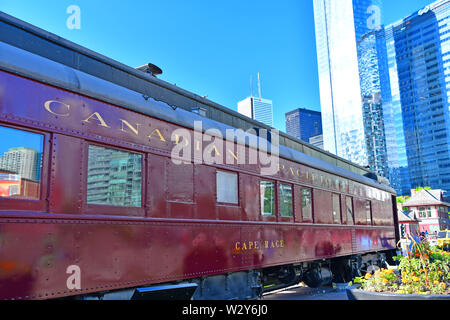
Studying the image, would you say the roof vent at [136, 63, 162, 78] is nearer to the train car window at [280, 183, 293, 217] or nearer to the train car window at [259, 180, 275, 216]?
the train car window at [259, 180, 275, 216]

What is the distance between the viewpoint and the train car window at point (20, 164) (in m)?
3.62

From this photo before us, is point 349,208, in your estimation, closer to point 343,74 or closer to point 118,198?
point 118,198

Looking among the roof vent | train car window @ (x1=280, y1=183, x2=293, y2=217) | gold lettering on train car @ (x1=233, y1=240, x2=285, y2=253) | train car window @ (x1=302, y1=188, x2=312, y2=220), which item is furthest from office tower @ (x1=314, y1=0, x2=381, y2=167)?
the roof vent

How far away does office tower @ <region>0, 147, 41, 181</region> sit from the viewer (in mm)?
3643

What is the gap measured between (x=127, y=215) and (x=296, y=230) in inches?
173

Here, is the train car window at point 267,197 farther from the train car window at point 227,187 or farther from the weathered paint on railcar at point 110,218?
the train car window at point 227,187

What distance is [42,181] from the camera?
3.86 m

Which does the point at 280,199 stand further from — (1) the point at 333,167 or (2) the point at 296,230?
(1) the point at 333,167

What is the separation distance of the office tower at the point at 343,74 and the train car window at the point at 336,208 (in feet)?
419

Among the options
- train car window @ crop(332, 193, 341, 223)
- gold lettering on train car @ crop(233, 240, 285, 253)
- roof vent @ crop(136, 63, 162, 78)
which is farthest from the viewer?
train car window @ crop(332, 193, 341, 223)

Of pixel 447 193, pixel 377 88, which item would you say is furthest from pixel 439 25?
pixel 447 193

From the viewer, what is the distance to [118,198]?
15.1 ft

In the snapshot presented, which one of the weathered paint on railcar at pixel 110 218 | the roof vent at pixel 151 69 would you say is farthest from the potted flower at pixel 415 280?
the roof vent at pixel 151 69

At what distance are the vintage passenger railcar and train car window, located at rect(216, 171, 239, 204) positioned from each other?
0.08ft
